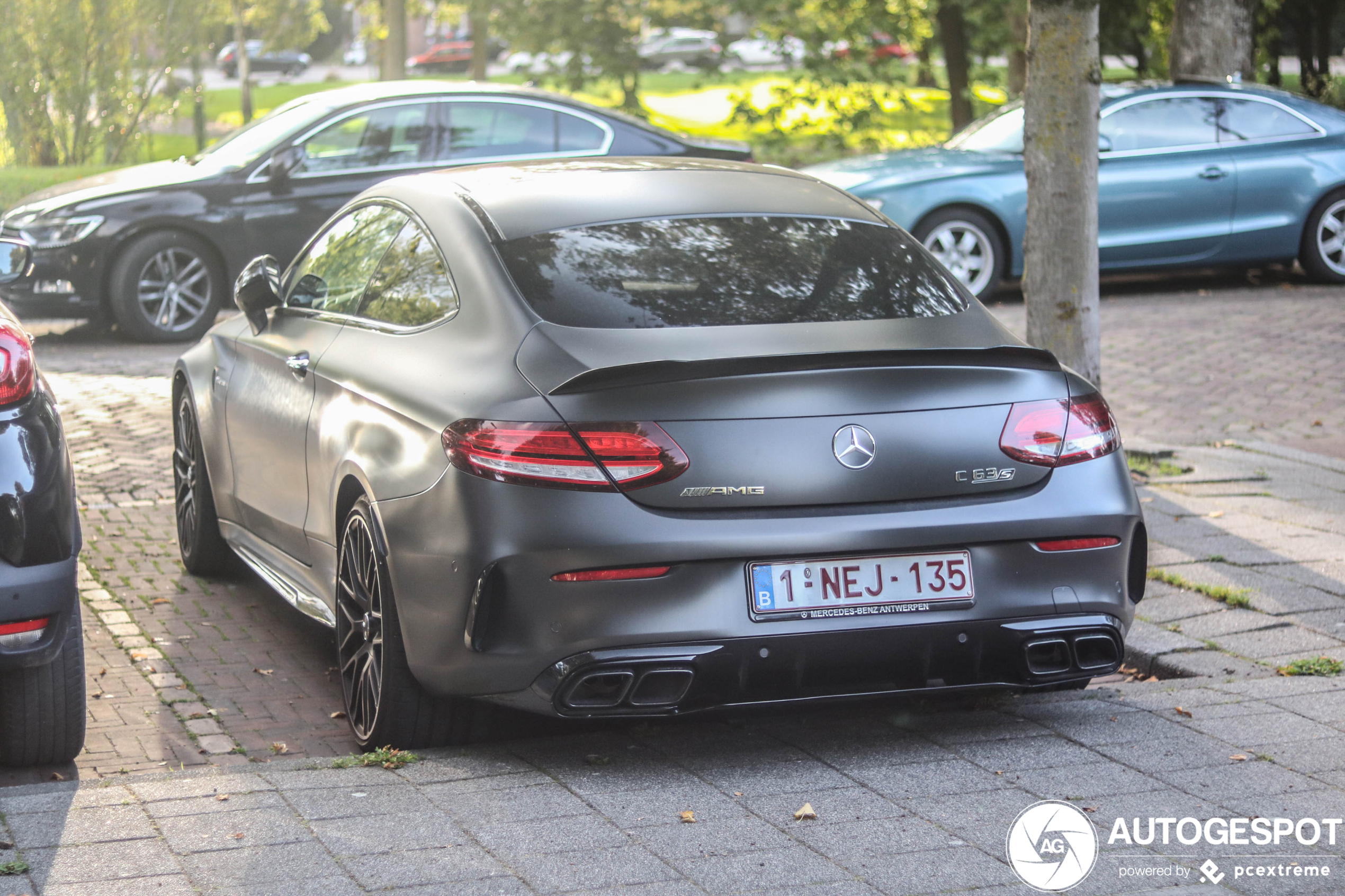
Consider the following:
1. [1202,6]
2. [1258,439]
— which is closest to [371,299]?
[1258,439]

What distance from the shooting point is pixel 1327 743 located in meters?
4.05

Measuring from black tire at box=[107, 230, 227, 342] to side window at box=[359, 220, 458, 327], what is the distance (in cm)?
712

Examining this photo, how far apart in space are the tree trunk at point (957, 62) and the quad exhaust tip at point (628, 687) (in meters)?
22.5

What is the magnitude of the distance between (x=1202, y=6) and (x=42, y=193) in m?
10.5

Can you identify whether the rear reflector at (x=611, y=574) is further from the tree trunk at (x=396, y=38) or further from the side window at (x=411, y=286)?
the tree trunk at (x=396, y=38)

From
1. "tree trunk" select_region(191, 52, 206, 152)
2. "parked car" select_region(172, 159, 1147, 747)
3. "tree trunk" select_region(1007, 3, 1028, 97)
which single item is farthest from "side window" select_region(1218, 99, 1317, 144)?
"tree trunk" select_region(191, 52, 206, 152)

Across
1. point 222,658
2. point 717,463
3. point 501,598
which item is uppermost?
point 717,463

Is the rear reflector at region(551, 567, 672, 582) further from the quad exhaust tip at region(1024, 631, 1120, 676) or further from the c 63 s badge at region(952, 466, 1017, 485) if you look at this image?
the quad exhaust tip at region(1024, 631, 1120, 676)

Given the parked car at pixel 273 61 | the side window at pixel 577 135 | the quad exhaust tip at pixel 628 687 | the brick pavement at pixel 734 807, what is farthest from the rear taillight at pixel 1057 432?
the parked car at pixel 273 61

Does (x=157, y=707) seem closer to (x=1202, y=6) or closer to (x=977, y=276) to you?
(x=977, y=276)

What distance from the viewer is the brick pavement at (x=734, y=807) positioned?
321 centimetres

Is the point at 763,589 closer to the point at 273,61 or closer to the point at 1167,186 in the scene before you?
the point at 1167,186

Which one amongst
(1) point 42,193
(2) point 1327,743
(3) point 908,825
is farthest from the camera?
(1) point 42,193

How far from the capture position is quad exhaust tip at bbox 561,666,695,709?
3738mm
